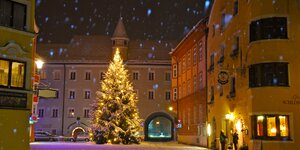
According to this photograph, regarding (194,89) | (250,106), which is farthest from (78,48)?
(250,106)

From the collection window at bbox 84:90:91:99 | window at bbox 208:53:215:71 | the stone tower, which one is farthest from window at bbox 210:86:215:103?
window at bbox 84:90:91:99

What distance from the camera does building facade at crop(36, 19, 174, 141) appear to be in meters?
72.4

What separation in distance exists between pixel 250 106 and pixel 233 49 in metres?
5.98

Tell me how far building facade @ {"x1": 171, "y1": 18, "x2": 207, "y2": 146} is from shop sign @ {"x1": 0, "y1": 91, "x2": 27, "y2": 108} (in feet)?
78.4

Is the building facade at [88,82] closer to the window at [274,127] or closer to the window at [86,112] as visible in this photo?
the window at [86,112]

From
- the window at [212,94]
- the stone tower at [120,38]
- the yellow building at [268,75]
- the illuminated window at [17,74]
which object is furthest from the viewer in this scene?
the stone tower at [120,38]

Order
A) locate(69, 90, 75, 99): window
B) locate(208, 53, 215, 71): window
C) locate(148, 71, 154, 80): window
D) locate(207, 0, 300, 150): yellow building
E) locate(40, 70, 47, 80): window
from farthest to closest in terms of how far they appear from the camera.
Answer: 1. locate(148, 71, 154, 80): window
2. locate(69, 90, 75, 99): window
3. locate(40, 70, 47, 80): window
4. locate(208, 53, 215, 71): window
5. locate(207, 0, 300, 150): yellow building

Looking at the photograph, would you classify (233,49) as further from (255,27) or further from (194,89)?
(194,89)

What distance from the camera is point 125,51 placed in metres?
75.2

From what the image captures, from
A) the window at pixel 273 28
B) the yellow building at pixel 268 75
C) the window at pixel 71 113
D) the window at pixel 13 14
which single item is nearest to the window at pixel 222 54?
the yellow building at pixel 268 75

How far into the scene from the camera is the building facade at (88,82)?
237 feet

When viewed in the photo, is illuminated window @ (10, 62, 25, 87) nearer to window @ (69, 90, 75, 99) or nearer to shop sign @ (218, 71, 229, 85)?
shop sign @ (218, 71, 229, 85)

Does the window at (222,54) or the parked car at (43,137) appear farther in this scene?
the parked car at (43,137)

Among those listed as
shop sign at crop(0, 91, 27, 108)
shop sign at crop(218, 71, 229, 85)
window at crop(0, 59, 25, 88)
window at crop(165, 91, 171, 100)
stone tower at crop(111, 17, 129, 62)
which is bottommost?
shop sign at crop(0, 91, 27, 108)
